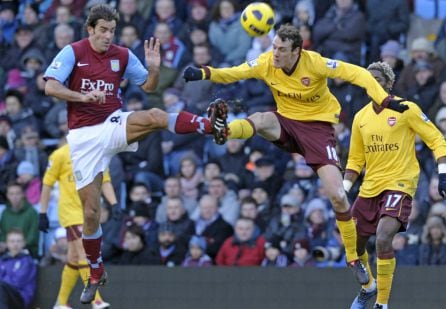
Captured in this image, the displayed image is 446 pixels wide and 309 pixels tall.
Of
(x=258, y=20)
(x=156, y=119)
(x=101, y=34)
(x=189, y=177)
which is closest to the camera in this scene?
(x=156, y=119)

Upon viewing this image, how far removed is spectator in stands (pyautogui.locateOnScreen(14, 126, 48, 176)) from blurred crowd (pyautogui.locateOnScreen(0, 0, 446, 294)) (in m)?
0.02

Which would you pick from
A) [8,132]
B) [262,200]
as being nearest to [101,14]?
[262,200]

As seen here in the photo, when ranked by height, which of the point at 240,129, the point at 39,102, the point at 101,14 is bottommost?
the point at 39,102

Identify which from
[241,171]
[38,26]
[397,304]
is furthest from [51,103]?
[397,304]

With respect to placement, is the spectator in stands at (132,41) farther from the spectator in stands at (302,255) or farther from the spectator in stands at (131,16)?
the spectator in stands at (302,255)

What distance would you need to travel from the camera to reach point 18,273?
18.0m

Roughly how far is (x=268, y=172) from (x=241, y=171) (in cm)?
48

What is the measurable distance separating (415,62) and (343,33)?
1095 mm

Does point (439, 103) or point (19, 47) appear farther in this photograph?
point (19, 47)

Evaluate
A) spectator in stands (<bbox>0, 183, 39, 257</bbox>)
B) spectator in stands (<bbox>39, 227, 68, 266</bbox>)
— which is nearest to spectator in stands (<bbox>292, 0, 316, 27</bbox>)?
spectator in stands (<bbox>39, 227, 68, 266</bbox>)

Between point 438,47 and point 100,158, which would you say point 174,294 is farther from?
point 438,47

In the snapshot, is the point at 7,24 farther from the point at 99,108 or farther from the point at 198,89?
the point at 99,108

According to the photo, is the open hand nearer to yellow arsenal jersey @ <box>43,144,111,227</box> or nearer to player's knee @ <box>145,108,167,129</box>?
player's knee @ <box>145,108,167,129</box>

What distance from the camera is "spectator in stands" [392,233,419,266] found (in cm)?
1770
